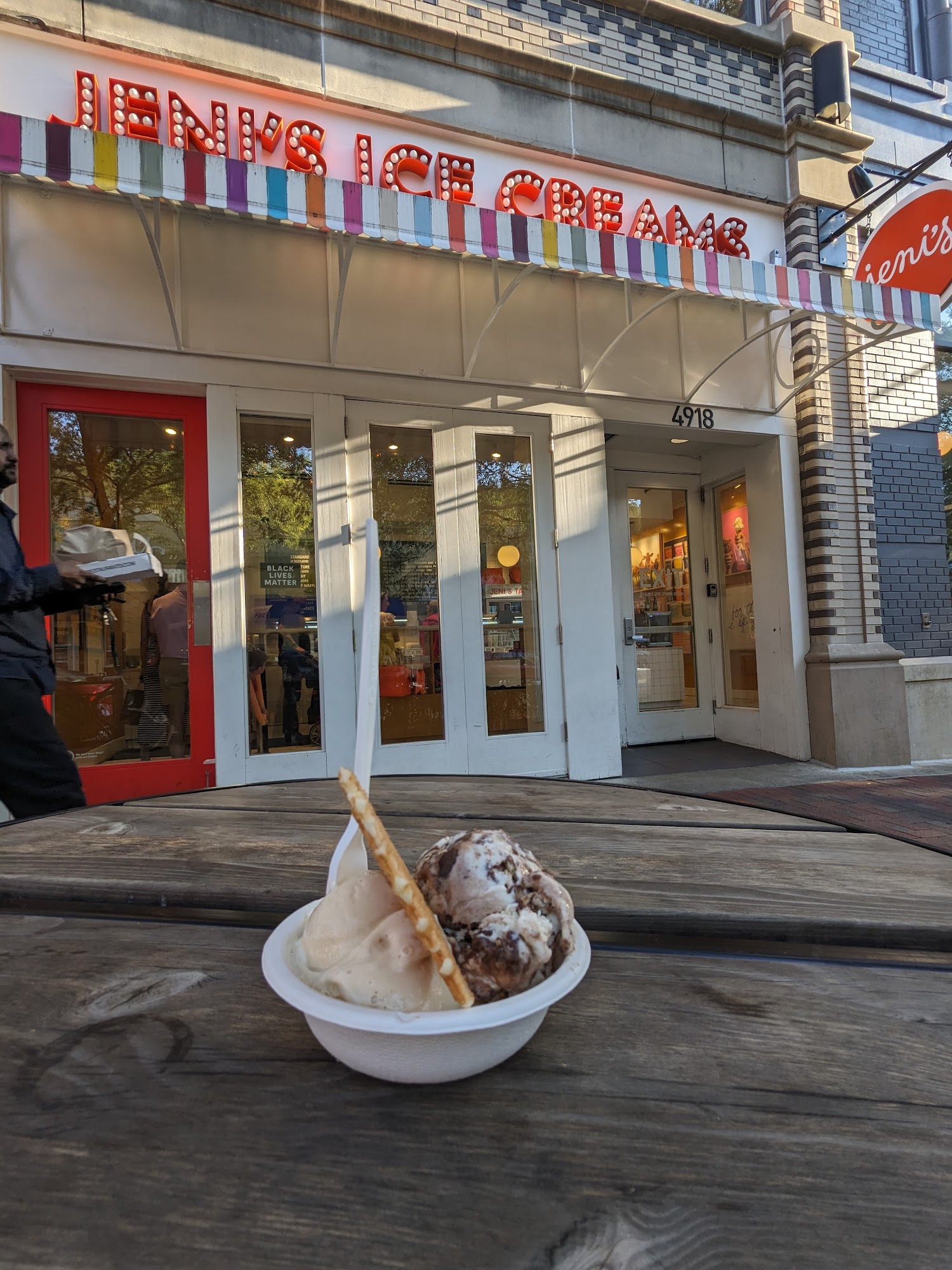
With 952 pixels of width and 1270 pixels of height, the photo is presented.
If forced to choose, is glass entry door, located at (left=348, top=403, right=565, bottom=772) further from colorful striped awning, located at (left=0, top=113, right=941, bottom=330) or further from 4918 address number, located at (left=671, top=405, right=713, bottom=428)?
colorful striped awning, located at (left=0, top=113, right=941, bottom=330)

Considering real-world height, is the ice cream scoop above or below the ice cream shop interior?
below

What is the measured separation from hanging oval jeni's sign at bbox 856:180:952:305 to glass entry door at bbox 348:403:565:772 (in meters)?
2.93

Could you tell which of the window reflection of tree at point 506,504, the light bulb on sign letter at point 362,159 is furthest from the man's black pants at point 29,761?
the light bulb on sign letter at point 362,159

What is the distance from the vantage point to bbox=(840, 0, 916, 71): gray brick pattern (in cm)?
607

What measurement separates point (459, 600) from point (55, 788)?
295 cm

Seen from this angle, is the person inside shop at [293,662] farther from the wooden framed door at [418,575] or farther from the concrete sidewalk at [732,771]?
the concrete sidewalk at [732,771]

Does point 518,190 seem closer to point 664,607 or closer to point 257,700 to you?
point 664,607

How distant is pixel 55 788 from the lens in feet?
7.48

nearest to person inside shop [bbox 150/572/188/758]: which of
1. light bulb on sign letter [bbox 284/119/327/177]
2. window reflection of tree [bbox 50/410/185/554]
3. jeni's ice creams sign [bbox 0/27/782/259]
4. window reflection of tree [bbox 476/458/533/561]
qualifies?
window reflection of tree [bbox 50/410/185/554]

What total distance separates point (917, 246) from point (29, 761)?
21.0 ft

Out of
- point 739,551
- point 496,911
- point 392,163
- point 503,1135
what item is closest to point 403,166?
point 392,163

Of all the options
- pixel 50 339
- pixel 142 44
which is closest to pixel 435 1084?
pixel 50 339

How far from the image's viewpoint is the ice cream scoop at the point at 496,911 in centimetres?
56

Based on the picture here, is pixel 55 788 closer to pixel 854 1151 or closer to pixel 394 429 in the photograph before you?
pixel 854 1151
